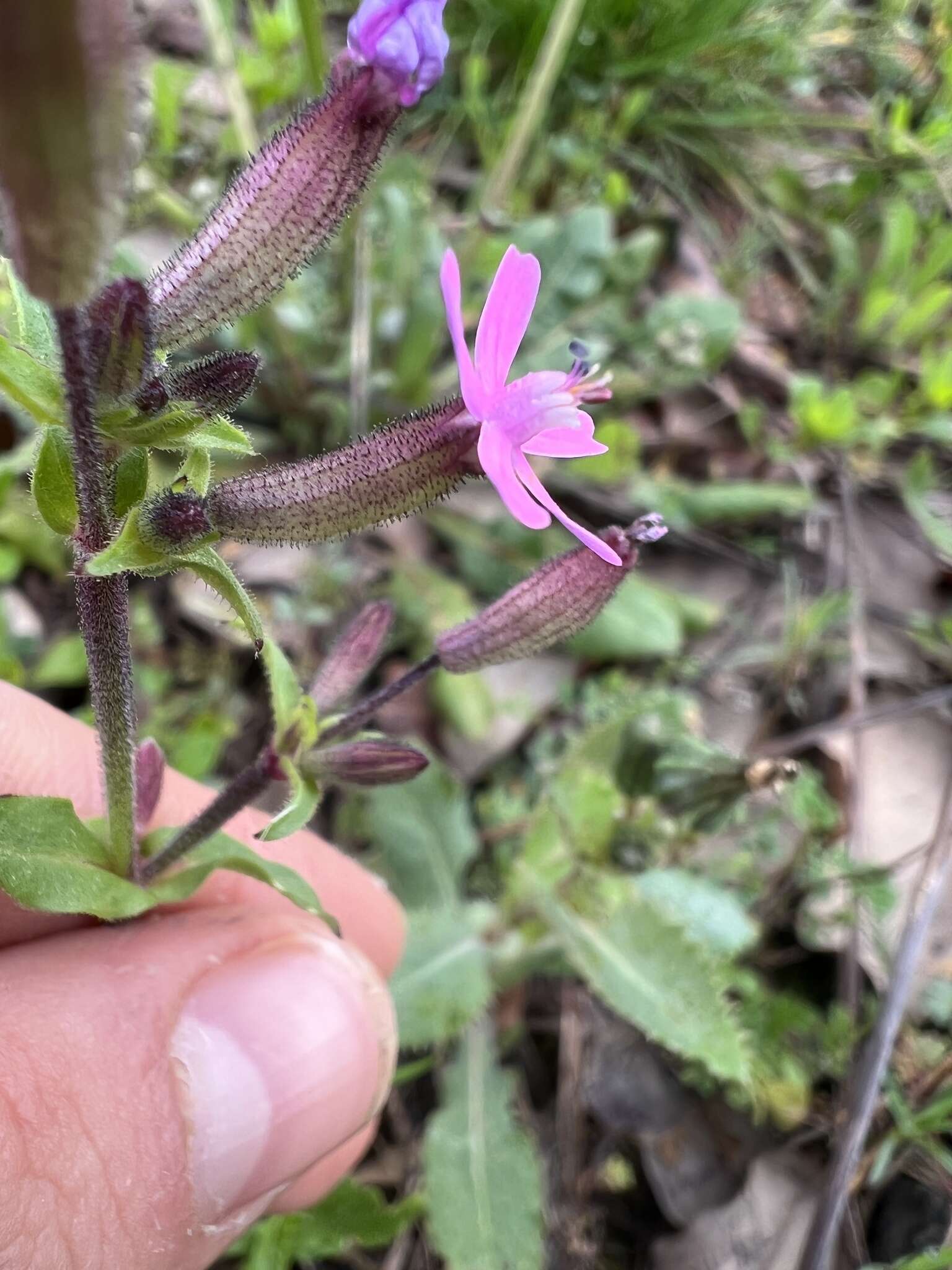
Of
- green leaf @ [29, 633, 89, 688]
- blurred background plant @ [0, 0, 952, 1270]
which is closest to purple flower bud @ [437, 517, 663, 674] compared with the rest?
blurred background plant @ [0, 0, 952, 1270]

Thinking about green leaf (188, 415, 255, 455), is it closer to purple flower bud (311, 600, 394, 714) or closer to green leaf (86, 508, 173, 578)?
green leaf (86, 508, 173, 578)

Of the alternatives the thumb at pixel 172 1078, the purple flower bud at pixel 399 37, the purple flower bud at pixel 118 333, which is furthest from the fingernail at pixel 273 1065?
the purple flower bud at pixel 399 37

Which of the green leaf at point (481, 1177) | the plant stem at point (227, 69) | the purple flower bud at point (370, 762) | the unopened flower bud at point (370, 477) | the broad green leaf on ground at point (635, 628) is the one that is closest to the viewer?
the unopened flower bud at point (370, 477)

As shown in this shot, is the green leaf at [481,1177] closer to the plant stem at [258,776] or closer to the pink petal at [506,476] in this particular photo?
the plant stem at [258,776]

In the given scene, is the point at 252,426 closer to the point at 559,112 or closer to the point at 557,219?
the point at 557,219

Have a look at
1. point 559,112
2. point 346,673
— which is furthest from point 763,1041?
point 559,112

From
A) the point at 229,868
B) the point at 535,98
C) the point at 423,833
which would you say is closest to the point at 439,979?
the point at 423,833
